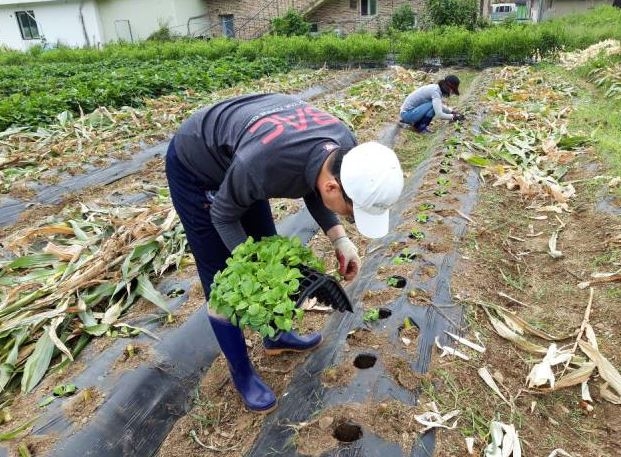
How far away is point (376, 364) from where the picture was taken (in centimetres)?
230

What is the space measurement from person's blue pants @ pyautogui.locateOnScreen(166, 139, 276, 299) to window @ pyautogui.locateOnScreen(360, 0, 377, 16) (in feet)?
78.4

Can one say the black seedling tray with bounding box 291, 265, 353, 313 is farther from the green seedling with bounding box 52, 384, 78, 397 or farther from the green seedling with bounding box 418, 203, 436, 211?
the green seedling with bounding box 418, 203, 436, 211

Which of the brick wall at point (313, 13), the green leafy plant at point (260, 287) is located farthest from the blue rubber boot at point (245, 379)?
the brick wall at point (313, 13)

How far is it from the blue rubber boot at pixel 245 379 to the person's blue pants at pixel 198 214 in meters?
0.33

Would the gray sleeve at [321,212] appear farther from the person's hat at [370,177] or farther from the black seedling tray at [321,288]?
the person's hat at [370,177]

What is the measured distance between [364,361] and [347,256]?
0.60 meters

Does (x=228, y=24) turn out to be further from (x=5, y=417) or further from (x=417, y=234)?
(x=5, y=417)

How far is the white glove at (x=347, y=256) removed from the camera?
84.4 inches

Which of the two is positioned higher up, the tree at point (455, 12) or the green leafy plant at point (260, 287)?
the tree at point (455, 12)

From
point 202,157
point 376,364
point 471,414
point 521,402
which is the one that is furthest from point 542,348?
point 202,157

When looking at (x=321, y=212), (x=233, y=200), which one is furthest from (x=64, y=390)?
(x=321, y=212)

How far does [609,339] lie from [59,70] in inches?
622

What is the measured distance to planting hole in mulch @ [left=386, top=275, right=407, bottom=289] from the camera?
2.92 m

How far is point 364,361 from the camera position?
2.36 m
